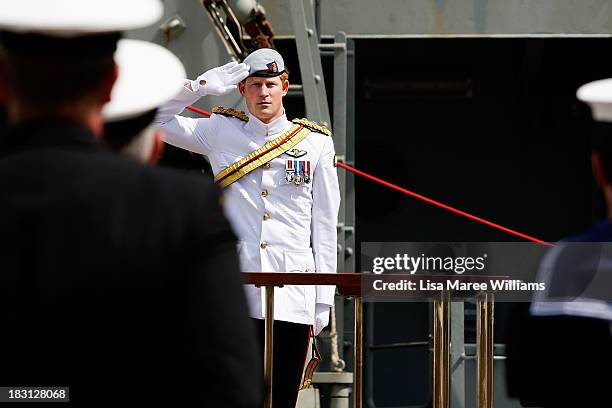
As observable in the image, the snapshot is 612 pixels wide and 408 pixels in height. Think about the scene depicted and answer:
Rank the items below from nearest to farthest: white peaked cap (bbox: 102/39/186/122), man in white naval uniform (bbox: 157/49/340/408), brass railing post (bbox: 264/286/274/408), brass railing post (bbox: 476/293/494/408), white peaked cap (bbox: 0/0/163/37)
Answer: white peaked cap (bbox: 0/0/163/37)
white peaked cap (bbox: 102/39/186/122)
brass railing post (bbox: 264/286/274/408)
brass railing post (bbox: 476/293/494/408)
man in white naval uniform (bbox: 157/49/340/408)

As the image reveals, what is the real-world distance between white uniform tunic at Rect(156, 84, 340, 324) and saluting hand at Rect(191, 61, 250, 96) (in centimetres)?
4

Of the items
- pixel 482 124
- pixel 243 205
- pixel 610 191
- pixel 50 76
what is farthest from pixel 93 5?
pixel 482 124

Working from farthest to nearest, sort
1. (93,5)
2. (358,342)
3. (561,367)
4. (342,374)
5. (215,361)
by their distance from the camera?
(342,374) → (358,342) → (561,367) → (93,5) → (215,361)

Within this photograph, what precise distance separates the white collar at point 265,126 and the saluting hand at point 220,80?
149 millimetres

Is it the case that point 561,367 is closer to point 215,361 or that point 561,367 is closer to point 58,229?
point 215,361

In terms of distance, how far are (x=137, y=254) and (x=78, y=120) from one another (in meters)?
0.21

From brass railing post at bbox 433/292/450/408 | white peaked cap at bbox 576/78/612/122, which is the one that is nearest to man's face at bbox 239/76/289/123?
brass railing post at bbox 433/292/450/408

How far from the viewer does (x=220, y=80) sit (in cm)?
481

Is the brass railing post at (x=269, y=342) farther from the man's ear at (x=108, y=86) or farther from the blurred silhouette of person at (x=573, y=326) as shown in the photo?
the man's ear at (x=108, y=86)

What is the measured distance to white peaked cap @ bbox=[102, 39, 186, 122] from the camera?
2.05m

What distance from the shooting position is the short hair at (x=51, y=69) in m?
1.81

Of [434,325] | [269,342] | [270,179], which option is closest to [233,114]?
[270,179]

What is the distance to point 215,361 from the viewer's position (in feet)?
5.65

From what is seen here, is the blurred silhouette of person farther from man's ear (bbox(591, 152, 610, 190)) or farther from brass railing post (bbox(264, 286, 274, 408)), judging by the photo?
brass railing post (bbox(264, 286, 274, 408))
